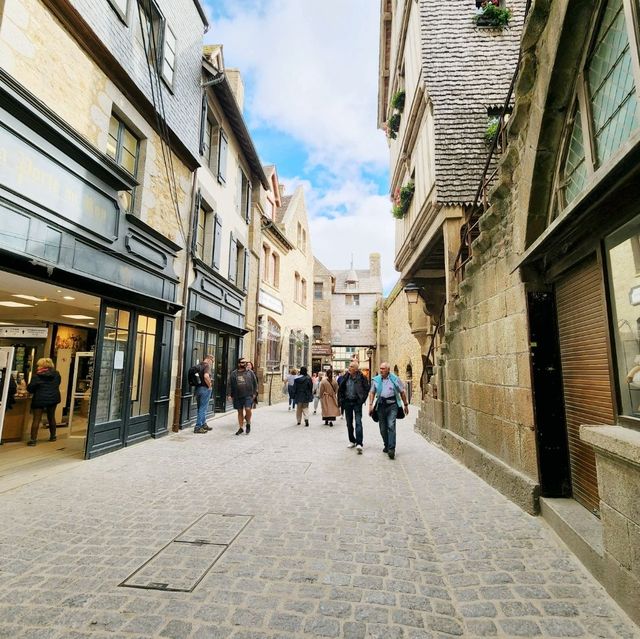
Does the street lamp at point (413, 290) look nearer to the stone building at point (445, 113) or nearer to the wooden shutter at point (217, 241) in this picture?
the stone building at point (445, 113)

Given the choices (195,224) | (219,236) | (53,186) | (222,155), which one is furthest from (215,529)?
(222,155)

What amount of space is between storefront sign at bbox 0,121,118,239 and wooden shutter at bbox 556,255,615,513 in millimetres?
6354

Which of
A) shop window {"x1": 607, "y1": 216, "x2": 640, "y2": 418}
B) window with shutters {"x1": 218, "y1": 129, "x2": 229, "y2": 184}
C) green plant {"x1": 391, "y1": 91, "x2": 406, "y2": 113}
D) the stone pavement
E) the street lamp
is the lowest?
the stone pavement

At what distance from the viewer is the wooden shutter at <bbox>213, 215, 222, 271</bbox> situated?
36.6 ft

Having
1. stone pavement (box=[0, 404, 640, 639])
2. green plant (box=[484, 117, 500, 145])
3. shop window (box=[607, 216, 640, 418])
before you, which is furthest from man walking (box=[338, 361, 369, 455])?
green plant (box=[484, 117, 500, 145])

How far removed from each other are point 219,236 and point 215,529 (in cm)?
942

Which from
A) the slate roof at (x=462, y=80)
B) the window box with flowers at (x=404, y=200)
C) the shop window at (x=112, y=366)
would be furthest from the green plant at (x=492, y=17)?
the shop window at (x=112, y=366)

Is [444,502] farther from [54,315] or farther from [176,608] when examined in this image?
[54,315]

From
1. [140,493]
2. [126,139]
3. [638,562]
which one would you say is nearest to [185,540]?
[140,493]

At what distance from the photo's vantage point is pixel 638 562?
88.6 inches

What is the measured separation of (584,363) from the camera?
3.53 metres

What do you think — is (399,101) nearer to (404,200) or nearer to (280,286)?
(404,200)

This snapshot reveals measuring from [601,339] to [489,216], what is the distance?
247 centimetres

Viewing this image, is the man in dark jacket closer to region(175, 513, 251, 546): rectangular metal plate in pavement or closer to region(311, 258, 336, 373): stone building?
region(175, 513, 251, 546): rectangular metal plate in pavement
